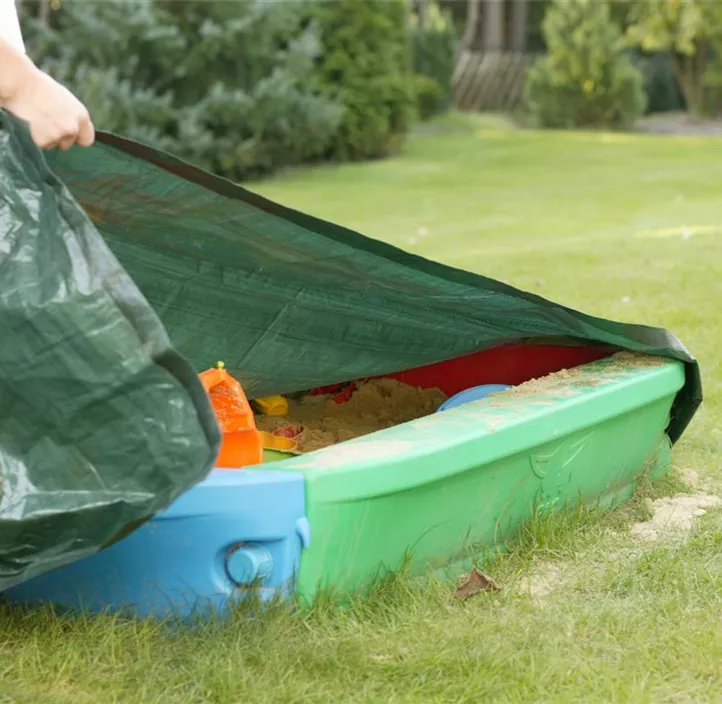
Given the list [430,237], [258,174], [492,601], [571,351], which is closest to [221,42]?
[258,174]

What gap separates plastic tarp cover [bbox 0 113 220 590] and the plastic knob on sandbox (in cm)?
28

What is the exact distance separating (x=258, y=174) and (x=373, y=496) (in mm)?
10212

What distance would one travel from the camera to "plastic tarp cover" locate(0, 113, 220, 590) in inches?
71.3

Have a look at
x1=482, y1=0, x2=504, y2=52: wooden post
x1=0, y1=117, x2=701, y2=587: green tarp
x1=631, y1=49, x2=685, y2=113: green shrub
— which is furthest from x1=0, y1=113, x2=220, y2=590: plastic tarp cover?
x1=482, y1=0, x2=504, y2=52: wooden post

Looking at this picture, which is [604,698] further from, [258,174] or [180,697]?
[258,174]

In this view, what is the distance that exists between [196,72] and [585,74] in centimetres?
756

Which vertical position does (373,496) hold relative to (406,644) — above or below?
above

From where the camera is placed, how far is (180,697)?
6.22ft

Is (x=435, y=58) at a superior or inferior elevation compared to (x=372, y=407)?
inferior

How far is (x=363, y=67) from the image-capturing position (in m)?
12.5

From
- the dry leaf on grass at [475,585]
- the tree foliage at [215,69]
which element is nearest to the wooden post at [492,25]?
the tree foliage at [215,69]

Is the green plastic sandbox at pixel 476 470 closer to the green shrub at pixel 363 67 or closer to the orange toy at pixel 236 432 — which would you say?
the orange toy at pixel 236 432

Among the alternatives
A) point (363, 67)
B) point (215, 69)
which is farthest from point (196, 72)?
point (363, 67)

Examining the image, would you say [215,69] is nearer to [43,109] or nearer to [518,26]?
[43,109]
